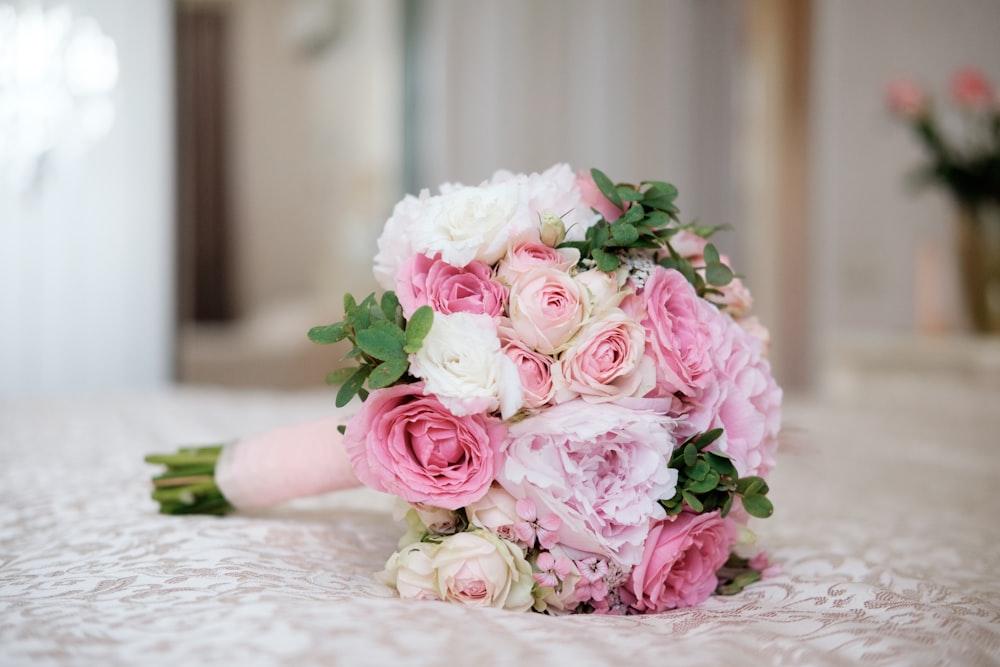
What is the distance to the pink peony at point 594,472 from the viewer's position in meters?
0.70

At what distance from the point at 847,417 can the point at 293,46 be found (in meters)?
3.29

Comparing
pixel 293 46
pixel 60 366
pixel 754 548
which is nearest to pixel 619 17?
pixel 293 46

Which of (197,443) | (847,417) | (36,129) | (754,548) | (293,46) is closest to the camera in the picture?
(754,548)

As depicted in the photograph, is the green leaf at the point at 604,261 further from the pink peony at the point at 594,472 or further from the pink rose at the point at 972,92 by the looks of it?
the pink rose at the point at 972,92

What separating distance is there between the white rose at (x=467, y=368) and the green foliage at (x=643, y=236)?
14 cm

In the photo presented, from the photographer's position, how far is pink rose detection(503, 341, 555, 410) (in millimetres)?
715

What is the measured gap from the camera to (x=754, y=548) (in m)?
0.96

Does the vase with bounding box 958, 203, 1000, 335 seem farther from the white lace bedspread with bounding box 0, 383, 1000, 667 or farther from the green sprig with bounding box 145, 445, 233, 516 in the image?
the green sprig with bounding box 145, 445, 233, 516

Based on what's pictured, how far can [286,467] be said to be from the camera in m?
0.97

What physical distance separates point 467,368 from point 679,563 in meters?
0.27

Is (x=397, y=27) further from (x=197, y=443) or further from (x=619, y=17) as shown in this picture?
(x=197, y=443)

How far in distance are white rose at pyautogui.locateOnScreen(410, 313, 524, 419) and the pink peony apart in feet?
0.12

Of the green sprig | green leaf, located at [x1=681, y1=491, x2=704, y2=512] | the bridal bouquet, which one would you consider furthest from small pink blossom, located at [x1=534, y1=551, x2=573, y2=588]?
the green sprig

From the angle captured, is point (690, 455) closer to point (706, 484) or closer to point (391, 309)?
point (706, 484)
